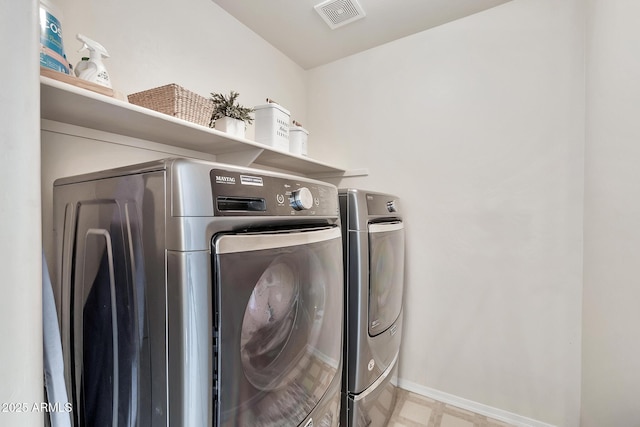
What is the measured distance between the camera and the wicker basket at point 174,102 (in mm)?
1103

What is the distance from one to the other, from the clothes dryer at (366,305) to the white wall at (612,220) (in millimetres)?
851

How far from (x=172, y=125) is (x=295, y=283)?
2.62 feet

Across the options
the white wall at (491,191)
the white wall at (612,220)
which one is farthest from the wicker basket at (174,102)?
the white wall at (612,220)

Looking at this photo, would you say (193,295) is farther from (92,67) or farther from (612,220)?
(612,220)

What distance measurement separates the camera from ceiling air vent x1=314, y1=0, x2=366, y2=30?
1.65 meters

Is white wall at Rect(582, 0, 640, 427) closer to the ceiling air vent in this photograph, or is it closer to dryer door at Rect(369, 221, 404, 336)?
dryer door at Rect(369, 221, 404, 336)

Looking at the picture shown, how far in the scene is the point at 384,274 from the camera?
1.46 meters

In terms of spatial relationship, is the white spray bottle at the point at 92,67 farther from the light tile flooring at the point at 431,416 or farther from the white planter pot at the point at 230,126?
the light tile flooring at the point at 431,416

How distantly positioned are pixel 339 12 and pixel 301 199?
1.50 meters

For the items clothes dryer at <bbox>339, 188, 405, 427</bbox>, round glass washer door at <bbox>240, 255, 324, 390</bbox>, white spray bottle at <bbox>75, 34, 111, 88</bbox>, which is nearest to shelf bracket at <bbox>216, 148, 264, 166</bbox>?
clothes dryer at <bbox>339, 188, 405, 427</bbox>

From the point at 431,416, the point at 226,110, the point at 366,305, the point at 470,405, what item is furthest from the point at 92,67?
the point at 470,405

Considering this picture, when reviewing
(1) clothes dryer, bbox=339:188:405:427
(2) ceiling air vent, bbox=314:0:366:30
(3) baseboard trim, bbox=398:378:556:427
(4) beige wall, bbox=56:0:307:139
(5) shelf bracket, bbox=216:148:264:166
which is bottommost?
(3) baseboard trim, bbox=398:378:556:427

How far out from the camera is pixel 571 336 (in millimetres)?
1513
